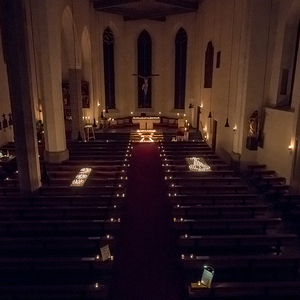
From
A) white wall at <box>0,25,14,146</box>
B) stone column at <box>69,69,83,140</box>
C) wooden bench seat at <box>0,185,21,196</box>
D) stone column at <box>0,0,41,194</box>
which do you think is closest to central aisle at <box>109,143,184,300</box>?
stone column at <box>0,0,41,194</box>

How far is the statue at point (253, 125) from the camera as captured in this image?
11844mm

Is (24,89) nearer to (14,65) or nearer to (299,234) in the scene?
(14,65)

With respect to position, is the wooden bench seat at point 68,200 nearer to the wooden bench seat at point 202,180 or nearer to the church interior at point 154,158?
the church interior at point 154,158

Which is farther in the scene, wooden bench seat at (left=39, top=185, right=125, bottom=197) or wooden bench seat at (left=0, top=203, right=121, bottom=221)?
wooden bench seat at (left=39, top=185, right=125, bottom=197)

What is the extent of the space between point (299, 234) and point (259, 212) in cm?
114

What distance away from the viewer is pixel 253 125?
39.4ft

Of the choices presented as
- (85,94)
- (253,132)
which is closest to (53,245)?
(253,132)

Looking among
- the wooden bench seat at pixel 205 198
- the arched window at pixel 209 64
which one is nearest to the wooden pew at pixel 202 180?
the wooden bench seat at pixel 205 198

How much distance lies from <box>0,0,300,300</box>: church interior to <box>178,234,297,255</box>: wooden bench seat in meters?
0.03

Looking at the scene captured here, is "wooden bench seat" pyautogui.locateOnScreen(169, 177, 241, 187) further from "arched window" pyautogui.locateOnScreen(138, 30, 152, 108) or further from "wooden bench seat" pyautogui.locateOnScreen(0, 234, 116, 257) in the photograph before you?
"arched window" pyautogui.locateOnScreen(138, 30, 152, 108)

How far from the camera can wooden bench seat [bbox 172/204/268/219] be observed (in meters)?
7.34

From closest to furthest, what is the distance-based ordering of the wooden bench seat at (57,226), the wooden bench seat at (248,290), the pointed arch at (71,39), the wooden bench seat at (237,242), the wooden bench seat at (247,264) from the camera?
1. the wooden bench seat at (248,290)
2. the wooden bench seat at (247,264)
3. the wooden bench seat at (237,242)
4. the wooden bench seat at (57,226)
5. the pointed arch at (71,39)

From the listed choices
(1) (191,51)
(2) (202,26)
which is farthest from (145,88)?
(2) (202,26)

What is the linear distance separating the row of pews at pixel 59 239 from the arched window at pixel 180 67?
1481 centimetres
